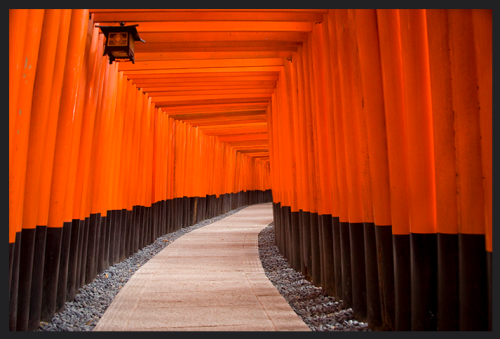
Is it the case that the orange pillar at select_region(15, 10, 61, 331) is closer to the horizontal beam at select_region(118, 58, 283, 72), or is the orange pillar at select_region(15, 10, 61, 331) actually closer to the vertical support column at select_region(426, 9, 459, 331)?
the horizontal beam at select_region(118, 58, 283, 72)

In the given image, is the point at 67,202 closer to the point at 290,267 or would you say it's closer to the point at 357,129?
the point at 357,129

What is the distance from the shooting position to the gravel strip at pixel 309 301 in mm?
3635

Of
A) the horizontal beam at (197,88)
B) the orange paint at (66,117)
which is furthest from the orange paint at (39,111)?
the horizontal beam at (197,88)

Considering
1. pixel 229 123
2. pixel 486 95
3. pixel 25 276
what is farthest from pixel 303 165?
pixel 229 123

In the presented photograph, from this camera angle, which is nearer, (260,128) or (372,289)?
(372,289)

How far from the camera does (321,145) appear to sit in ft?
16.3

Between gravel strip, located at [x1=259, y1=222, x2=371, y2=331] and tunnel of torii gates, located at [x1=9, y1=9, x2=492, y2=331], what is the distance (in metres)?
0.17

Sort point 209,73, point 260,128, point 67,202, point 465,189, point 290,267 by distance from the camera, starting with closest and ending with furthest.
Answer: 1. point 465,189
2. point 67,202
3. point 290,267
4. point 209,73
5. point 260,128

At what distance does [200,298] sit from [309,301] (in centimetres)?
138

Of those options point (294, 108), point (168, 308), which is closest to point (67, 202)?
point (168, 308)

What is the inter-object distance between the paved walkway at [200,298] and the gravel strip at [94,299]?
0.48ft

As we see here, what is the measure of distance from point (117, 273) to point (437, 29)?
18.7ft

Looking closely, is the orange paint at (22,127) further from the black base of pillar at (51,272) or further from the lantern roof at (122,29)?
the lantern roof at (122,29)

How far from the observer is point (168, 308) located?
13.8 feet
